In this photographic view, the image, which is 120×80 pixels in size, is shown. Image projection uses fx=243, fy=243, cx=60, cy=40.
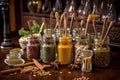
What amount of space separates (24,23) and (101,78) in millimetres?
1165

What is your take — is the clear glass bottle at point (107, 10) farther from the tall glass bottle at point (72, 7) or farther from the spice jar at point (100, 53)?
the spice jar at point (100, 53)

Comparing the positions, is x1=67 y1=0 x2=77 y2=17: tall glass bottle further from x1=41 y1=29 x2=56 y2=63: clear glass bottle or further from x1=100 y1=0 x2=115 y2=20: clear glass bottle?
x1=41 y1=29 x2=56 y2=63: clear glass bottle

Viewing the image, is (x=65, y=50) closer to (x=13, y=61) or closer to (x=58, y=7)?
(x=13, y=61)

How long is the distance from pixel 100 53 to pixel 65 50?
17 cm

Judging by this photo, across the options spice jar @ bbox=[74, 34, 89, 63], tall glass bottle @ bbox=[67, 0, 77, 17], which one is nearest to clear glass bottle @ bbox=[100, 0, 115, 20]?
tall glass bottle @ bbox=[67, 0, 77, 17]

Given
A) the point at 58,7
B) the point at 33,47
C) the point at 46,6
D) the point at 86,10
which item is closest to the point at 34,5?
the point at 46,6

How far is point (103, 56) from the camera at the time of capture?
1176mm

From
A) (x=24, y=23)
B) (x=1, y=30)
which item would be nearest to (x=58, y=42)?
(x=24, y=23)

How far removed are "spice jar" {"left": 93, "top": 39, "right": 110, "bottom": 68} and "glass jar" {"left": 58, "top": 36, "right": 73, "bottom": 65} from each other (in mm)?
125

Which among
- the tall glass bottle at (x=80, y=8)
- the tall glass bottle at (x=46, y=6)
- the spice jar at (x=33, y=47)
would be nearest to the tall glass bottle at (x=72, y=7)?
the tall glass bottle at (x=80, y=8)

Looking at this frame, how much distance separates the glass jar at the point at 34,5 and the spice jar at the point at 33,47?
0.76 m

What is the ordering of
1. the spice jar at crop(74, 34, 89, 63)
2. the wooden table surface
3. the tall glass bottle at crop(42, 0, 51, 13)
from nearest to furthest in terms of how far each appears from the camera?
the wooden table surface
the spice jar at crop(74, 34, 89, 63)
the tall glass bottle at crop(42, 0, 51, 13)

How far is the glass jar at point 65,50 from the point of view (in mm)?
1208

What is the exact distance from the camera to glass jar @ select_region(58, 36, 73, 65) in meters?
1.21
